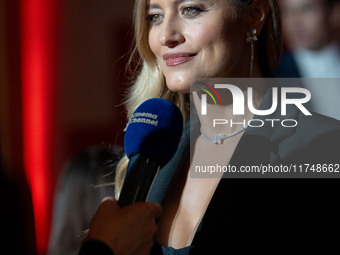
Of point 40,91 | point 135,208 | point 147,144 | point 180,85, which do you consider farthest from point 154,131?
point 40,91

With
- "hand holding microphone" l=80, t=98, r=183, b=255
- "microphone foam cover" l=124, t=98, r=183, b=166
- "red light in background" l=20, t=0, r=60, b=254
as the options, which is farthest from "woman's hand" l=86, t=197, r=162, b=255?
"red light in background" l=20, t=0, r=60, b=254

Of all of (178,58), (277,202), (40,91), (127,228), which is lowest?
(40,91)

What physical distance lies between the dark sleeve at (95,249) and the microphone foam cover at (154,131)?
154 mm

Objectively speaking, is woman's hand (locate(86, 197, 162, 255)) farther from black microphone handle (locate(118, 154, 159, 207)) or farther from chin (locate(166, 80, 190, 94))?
chin (locate(166, 80, 190, 94))

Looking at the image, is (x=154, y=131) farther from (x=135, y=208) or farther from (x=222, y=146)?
(x=222, y=146)

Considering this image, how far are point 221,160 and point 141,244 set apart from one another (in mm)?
447

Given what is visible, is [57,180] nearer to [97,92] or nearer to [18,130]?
[18,130]

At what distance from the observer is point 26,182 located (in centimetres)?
176

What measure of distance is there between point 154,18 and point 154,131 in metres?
0.41

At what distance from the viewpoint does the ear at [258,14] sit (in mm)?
1060

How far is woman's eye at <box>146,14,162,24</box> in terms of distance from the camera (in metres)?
1.06

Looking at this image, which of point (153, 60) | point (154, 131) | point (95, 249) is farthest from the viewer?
point (153, 60)

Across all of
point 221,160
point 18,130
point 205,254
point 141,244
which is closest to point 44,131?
point 18,130

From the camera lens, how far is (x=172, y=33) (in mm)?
1005
